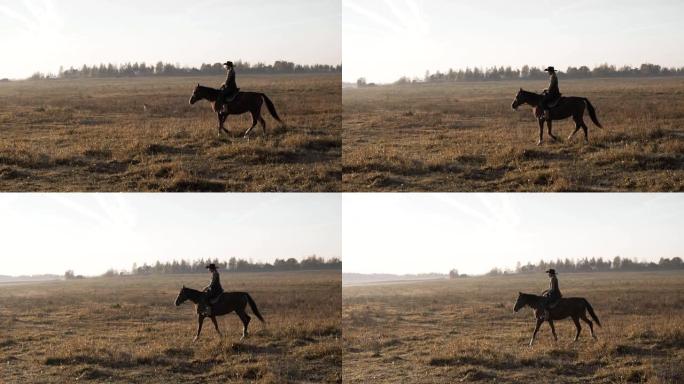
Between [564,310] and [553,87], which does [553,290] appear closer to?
[564,310]

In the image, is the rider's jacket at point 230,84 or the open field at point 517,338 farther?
the rider's jacket at point 230,84

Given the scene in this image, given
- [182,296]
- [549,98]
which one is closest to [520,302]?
[549,98]

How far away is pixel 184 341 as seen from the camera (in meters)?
10.4

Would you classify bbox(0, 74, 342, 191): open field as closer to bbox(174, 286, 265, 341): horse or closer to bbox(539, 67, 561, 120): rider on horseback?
bbox(174, 286, 265, 341): horse

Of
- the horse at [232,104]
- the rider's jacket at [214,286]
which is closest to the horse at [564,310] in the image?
the rider's jacket at [214,286]

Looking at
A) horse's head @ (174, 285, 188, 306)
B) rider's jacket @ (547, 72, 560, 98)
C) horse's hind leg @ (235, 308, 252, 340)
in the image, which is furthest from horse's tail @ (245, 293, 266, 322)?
rider's jacket @ (547, 72, 560, 98)

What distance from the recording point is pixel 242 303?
10750 millimetres

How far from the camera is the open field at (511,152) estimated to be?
10492mm

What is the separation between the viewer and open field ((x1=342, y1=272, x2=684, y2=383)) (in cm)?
984

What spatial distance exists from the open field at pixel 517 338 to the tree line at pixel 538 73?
6031 millimetres

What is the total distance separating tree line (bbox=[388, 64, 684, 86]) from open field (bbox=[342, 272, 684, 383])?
603 centimetres

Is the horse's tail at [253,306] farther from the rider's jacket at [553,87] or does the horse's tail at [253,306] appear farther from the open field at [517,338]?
the rider's jacket at [553,87]

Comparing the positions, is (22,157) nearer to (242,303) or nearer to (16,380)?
(16,380)

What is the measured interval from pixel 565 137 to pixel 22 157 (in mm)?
10836
